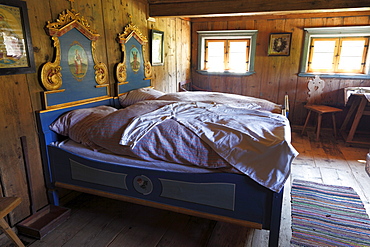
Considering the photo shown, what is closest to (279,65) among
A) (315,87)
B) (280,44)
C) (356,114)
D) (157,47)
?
(280,44)

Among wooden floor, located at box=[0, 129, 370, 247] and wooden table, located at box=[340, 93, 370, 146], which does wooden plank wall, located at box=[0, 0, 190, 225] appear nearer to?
wooden floor, located at box=[0, 129, 370, 247]

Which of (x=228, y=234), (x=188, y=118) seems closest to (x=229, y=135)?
(x=188, y=118)

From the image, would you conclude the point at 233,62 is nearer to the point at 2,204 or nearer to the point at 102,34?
the point at 102,34

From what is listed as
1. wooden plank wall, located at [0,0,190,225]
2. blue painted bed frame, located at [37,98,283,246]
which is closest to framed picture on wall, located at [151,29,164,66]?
wooden plank wall, located at [0,0,190,225]

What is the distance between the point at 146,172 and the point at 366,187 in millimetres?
2271

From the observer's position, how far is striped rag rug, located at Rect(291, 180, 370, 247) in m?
1.90

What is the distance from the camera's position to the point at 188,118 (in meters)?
2.05

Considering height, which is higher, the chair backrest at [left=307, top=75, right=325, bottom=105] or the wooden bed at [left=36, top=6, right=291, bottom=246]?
the chair backrest at [left=307, top=75, right=325, bottom=105]

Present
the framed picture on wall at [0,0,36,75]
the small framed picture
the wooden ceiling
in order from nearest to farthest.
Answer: the framed picture on wall at [0,0,36,75]
the wooden ceiling
the small framed picture

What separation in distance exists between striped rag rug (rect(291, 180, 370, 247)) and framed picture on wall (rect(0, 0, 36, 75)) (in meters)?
2.31

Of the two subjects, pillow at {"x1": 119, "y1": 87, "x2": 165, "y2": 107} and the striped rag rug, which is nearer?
the striped rag rug

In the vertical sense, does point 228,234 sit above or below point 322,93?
below

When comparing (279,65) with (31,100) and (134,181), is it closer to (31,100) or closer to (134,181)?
(134,181)

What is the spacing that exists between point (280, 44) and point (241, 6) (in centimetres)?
183
